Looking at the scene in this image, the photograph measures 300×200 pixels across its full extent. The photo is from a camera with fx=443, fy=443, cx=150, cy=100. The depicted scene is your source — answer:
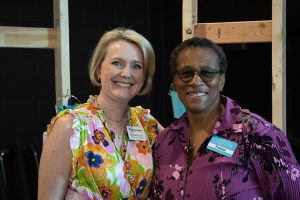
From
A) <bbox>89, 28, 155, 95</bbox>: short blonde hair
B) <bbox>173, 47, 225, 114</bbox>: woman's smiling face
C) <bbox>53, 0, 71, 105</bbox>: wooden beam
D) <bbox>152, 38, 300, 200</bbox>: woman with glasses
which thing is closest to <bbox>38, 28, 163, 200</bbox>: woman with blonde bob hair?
<bbox>89, 28, 155, 95</bbox>: short blonde hair

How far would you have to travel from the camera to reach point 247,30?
6.79 ft

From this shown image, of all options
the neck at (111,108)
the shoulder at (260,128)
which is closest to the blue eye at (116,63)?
the neck at (111,108)

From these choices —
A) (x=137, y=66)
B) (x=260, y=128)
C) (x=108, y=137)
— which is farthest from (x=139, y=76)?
(x=260, y=128)

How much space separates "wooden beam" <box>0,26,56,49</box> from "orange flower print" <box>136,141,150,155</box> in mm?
810

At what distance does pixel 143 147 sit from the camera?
184 centimetres

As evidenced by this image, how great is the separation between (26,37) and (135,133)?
0.83 meters

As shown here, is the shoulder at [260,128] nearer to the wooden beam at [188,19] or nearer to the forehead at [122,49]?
the forehead at [122,49]

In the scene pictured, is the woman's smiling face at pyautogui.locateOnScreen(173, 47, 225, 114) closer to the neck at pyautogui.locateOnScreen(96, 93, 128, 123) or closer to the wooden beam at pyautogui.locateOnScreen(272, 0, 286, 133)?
the neck at pyautogui.locateOnScreen(96, 93, 128, 123)

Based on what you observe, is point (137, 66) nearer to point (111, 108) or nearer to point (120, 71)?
point (120, 71)

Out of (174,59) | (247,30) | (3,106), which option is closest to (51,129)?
(174,59)

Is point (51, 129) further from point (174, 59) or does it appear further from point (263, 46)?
point (263, 46)

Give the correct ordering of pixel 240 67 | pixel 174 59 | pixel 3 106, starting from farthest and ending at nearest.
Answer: pixel 240 67 < pixel 3 106 < pixel 174 59

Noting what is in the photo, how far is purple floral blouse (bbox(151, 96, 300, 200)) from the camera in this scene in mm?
1396

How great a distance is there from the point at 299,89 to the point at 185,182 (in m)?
2.05
